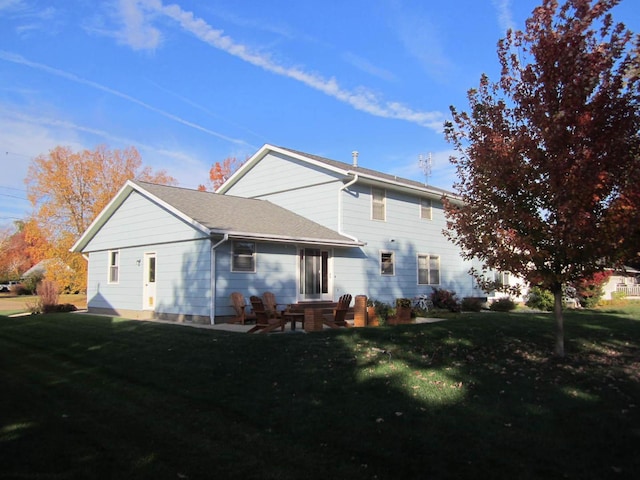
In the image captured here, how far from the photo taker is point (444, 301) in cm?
2066

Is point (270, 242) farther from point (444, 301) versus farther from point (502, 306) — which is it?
point (502, 306)

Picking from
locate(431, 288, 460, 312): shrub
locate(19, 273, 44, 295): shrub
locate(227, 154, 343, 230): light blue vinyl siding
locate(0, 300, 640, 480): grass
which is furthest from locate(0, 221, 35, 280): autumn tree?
locate(0, 300, 640, 480): grass

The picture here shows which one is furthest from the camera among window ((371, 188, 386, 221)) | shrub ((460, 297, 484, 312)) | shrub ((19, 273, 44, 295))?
shrub ((19, 273, 44, 295))

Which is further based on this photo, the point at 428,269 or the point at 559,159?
the point at 428,269

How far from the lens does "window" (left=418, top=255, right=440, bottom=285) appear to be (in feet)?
71.7

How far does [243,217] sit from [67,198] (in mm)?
20537

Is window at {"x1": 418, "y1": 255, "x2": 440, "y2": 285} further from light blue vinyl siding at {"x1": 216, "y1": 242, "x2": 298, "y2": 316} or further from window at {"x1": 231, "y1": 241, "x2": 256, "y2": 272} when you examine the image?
window at {"x1": 231, "y1": 241, "x2": 256, "y2": 272}

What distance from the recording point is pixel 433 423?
5.50 m

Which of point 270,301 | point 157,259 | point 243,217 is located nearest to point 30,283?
point 157,259

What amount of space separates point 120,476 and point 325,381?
365cm

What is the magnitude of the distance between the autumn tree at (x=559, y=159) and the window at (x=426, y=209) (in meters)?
13.2

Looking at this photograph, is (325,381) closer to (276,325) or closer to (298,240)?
(276,325)

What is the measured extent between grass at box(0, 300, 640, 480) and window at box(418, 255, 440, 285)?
10.9m

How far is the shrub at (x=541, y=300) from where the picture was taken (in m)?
22.3
